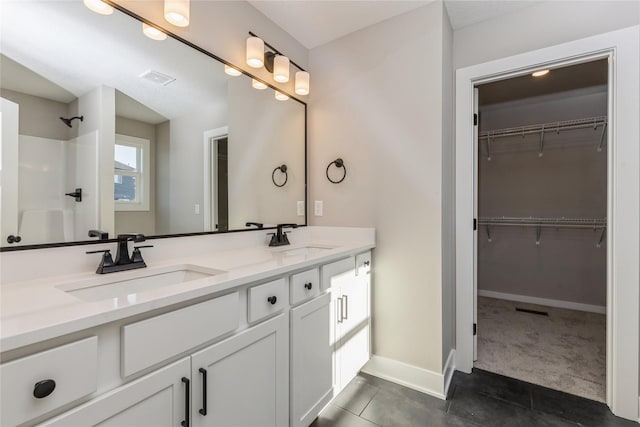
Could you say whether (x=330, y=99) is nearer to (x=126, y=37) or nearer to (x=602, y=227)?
(x=126, y=37)

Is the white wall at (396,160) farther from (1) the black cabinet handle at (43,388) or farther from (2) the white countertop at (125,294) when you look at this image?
(1) the black cabinet handle at (43,388)

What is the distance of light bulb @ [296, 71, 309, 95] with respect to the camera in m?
2.14

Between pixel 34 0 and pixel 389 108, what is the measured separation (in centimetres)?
176

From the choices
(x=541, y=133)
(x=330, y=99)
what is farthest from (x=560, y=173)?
(x=330, y=99)

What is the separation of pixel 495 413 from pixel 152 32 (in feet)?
8.77

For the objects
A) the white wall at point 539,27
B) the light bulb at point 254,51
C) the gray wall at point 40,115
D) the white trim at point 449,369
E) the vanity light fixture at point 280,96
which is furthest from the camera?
the vanity light fixture at point 280,96

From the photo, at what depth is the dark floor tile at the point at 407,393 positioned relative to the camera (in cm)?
175

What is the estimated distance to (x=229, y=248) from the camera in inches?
67.5

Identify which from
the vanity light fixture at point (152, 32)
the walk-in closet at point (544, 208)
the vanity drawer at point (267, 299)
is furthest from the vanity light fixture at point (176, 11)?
the walk-in closet at point (544, 208)

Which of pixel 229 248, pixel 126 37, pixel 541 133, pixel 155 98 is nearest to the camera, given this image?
pixel 126 37

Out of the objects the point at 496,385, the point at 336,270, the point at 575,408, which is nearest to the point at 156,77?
the point at 336,270

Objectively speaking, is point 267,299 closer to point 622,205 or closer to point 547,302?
Answer: point 622,205

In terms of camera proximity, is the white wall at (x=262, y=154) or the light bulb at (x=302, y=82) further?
the light bulb at (x=302, y=82)

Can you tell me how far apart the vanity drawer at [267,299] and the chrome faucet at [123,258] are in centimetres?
50
